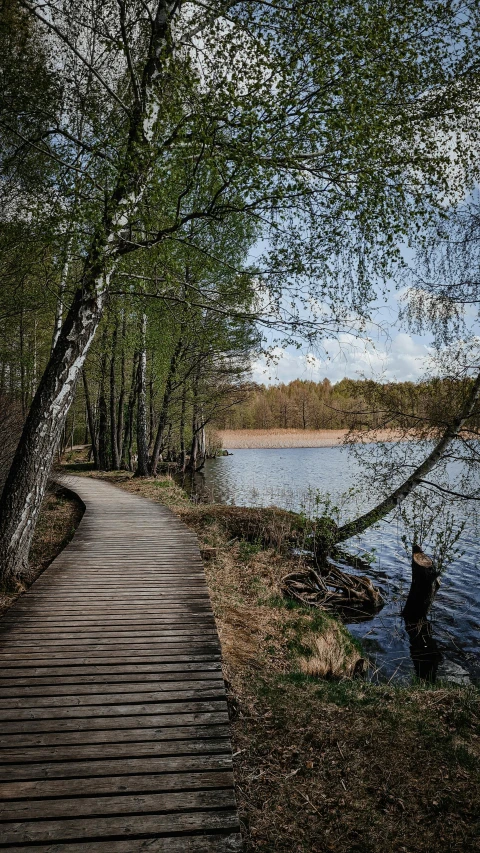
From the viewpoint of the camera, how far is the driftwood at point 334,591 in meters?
8.63

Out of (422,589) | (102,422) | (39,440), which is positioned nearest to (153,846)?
(39,440)

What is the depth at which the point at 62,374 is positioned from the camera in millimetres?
6078

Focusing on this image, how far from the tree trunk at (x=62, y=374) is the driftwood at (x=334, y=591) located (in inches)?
178

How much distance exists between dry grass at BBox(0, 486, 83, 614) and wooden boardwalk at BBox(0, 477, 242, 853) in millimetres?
366

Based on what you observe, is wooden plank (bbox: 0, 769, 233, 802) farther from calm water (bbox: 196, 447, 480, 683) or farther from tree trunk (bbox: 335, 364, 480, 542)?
tree trunk (bbox: 335, 364, 480, 542)

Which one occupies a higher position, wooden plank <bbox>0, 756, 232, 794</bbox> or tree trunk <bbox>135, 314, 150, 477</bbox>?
tree trunk <bbox>135, 314, 150, 477</bbox>

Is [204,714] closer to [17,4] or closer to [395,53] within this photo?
[395,53]

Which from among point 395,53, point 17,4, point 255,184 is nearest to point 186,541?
point 255,184

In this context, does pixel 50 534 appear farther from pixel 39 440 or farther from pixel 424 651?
pixel 424 651

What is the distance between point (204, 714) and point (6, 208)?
9.22 m

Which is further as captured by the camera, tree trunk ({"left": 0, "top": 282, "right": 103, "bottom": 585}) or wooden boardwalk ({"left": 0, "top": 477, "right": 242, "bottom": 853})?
tree trunk ({"left": 0, "top": 282, "right": 103, "bottom": 585})

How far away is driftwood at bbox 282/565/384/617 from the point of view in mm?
8633

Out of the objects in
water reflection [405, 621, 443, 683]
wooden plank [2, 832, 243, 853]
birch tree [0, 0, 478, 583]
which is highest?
birch tree [0, 0, 478, 583]

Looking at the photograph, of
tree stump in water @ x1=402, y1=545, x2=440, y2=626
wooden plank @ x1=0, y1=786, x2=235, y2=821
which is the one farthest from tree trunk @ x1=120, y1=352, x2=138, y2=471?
wooden plank @ x1=0, y1=786, x2=235, y2=821
